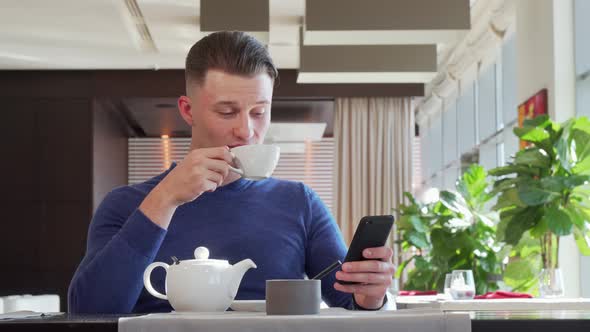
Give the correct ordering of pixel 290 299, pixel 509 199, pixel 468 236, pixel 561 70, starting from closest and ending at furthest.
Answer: pixel 290 299
pixel 509 199
pixel 561 70
pixel 468 236

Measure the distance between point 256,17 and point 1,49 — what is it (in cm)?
349

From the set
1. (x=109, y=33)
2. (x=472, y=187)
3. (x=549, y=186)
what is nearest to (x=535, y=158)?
(x=549, y=186)

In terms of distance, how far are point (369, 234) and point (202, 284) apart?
256mm

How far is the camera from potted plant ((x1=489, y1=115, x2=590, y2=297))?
16.3 feet

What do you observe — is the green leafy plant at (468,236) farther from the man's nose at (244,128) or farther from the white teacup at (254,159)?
the white teacup at (254,159)

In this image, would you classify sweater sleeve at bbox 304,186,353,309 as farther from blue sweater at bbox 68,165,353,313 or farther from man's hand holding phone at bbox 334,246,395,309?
man's hand holding phone at bbox 334,246,395,309

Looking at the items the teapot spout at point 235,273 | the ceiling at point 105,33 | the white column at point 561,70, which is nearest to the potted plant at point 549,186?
the white column at point 561,70

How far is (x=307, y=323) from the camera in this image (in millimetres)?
1166

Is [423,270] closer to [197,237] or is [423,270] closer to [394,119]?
[394,119]

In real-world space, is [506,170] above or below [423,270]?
above

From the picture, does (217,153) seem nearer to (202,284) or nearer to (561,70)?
(202,284)

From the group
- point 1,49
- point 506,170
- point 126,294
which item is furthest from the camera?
point 1,49

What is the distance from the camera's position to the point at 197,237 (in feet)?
5.94

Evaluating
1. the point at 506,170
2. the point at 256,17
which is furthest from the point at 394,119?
the point at 506,170
